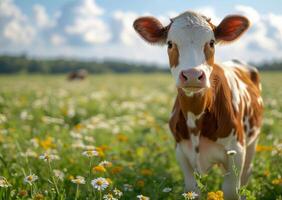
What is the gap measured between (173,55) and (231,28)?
765 mm

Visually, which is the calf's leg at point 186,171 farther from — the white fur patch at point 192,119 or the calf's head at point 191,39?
the calf's head at point 191,39

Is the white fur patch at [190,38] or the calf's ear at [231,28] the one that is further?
the calf's ear at [231,28]

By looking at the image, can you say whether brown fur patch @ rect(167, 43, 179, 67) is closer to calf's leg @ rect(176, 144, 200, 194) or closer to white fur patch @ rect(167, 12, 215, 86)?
white fur patch @ rect(167, 12, 215, 86)

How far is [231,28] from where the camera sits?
409 centimetres

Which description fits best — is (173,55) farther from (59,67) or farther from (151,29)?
(59,67)

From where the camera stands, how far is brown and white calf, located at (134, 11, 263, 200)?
12.0 feet

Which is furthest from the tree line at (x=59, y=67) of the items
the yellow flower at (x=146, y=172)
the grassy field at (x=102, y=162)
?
the yellow flower at (x=146, y=172)

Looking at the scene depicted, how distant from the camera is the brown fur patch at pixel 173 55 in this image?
3.66 meters

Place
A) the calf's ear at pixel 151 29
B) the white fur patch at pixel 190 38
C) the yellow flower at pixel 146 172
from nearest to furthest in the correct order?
→ the white fur patch at pixel 190 38, the calf's ear at pixel 151 29, the yellow flower at pixel 146 172

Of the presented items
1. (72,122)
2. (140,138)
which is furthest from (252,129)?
(72,122)

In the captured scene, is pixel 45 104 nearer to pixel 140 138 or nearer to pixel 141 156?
pixel 140 138

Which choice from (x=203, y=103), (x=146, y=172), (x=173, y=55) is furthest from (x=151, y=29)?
(x=146, y=172)

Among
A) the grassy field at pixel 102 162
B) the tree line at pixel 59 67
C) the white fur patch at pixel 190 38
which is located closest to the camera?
the white fur patch at pixel 190 38

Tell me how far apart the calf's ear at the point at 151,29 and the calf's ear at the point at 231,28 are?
0.52 m
